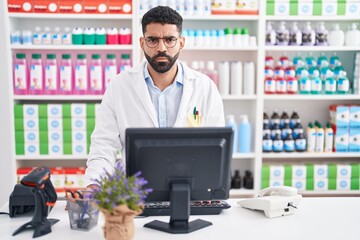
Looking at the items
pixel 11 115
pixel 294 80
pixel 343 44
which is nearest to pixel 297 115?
pixel 294 80

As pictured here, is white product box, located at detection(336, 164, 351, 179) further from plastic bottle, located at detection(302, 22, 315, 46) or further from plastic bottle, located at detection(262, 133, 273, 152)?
plastic bottle, located at detection(302, 22, 315, 46)

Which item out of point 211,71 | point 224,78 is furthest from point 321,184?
point 211,71

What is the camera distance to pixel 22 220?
2.03 metres

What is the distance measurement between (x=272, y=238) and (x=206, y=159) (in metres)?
0.38

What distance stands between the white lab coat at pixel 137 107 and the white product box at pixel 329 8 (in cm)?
168

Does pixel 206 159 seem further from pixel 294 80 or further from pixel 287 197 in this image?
pixel 294 80

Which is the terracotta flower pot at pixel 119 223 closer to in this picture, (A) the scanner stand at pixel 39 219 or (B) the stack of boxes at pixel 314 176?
(A) the scanner stand at pixel 39 219

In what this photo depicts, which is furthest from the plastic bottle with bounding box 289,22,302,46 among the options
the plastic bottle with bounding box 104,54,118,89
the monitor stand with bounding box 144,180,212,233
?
the monitor stand with bounding box 144,180,212,233

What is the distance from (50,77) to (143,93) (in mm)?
1481

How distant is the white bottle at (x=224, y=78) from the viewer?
391 centimetres

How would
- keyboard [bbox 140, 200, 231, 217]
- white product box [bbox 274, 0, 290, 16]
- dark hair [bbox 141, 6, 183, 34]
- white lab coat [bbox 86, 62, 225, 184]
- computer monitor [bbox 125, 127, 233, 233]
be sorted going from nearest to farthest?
1. computer monitor [bbox 125, 127, 233, 233]
2. keyboard [bbox 140, 200, 231, 217]
3. dark hair [bbox 141, 6, 183, 34]
4. white lab coat [bbox 86, 62, 225, 184]
5. white product box [bbox 274, 0, 290, 16]

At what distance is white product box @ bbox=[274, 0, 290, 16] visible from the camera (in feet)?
12.6

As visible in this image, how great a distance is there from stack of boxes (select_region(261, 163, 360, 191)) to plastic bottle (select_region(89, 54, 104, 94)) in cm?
147

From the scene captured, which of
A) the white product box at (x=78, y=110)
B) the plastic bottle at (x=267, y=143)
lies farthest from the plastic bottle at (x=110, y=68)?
the plastic bottle at (x=267, y=143)
